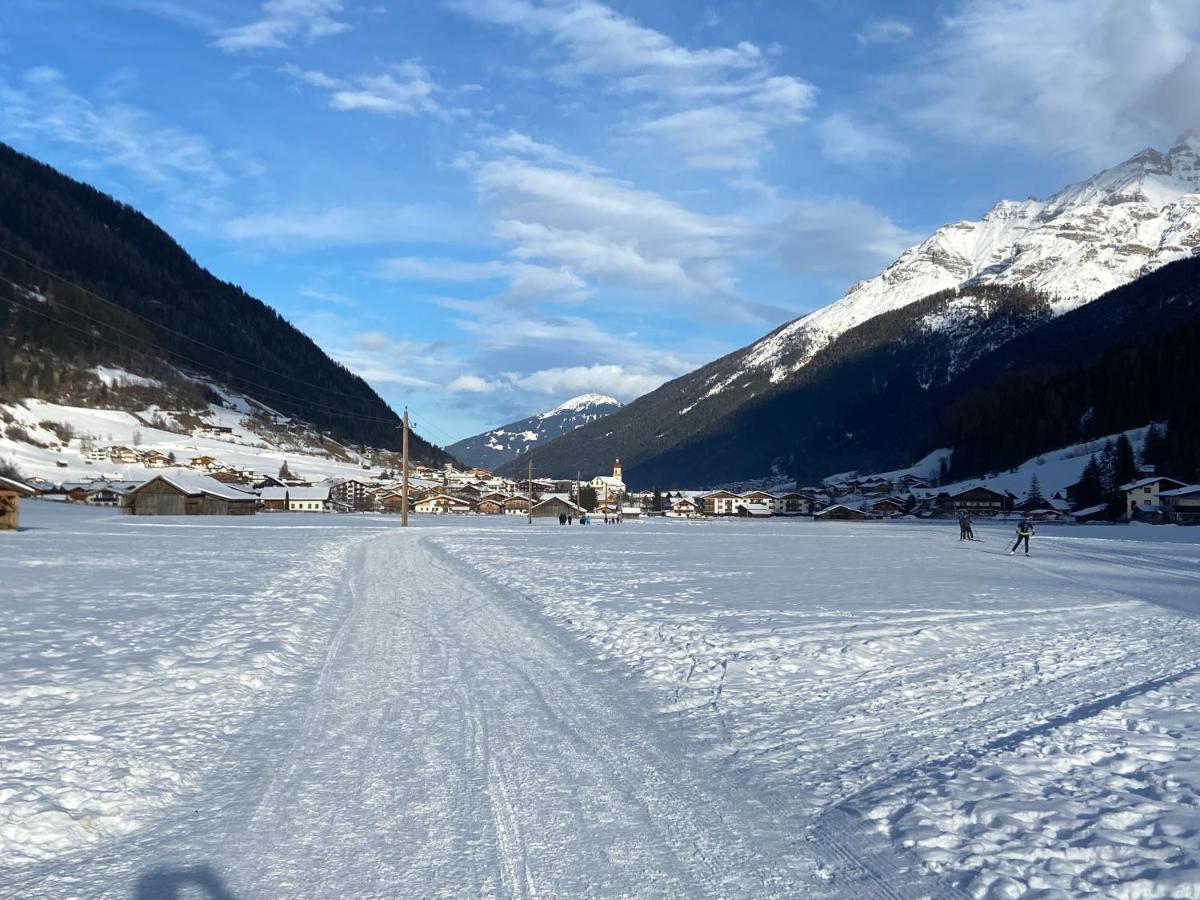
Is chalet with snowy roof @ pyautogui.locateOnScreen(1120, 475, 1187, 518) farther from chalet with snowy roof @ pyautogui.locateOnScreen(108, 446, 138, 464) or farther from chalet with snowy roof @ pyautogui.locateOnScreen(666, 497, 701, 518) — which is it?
chalet with snowy roof @ pyautogui.locateOnScreen(108, 446, 138, 464)

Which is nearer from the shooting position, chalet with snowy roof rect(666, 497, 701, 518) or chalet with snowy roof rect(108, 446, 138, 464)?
chalet with snowy roof rect(108, 446, 138, 464)

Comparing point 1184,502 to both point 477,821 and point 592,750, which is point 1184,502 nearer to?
point 592,750

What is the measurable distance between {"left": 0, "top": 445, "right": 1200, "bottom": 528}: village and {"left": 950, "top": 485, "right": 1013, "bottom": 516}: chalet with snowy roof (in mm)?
164

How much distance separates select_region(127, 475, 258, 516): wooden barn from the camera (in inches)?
3890

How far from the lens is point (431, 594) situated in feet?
64.8

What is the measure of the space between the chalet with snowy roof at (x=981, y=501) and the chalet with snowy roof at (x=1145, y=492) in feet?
102

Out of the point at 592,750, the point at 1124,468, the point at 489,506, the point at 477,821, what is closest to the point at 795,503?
the point at 489,506

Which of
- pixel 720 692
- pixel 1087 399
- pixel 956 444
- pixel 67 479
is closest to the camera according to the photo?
pixel 720 692

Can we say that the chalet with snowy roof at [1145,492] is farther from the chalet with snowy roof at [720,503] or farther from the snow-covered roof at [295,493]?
the snow-covered roof at [295,493]

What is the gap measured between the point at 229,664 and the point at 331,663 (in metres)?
1.28

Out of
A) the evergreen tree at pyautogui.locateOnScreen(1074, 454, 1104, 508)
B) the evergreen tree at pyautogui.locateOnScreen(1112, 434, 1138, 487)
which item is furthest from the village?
the evergreen tree at pyautogui.locateOnScreen(1074, 454, 1104, 508)

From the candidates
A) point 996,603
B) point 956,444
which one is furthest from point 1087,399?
point 996,603

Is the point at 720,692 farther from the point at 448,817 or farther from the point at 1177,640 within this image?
the point at 1177,640

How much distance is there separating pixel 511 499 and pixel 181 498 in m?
68.0
